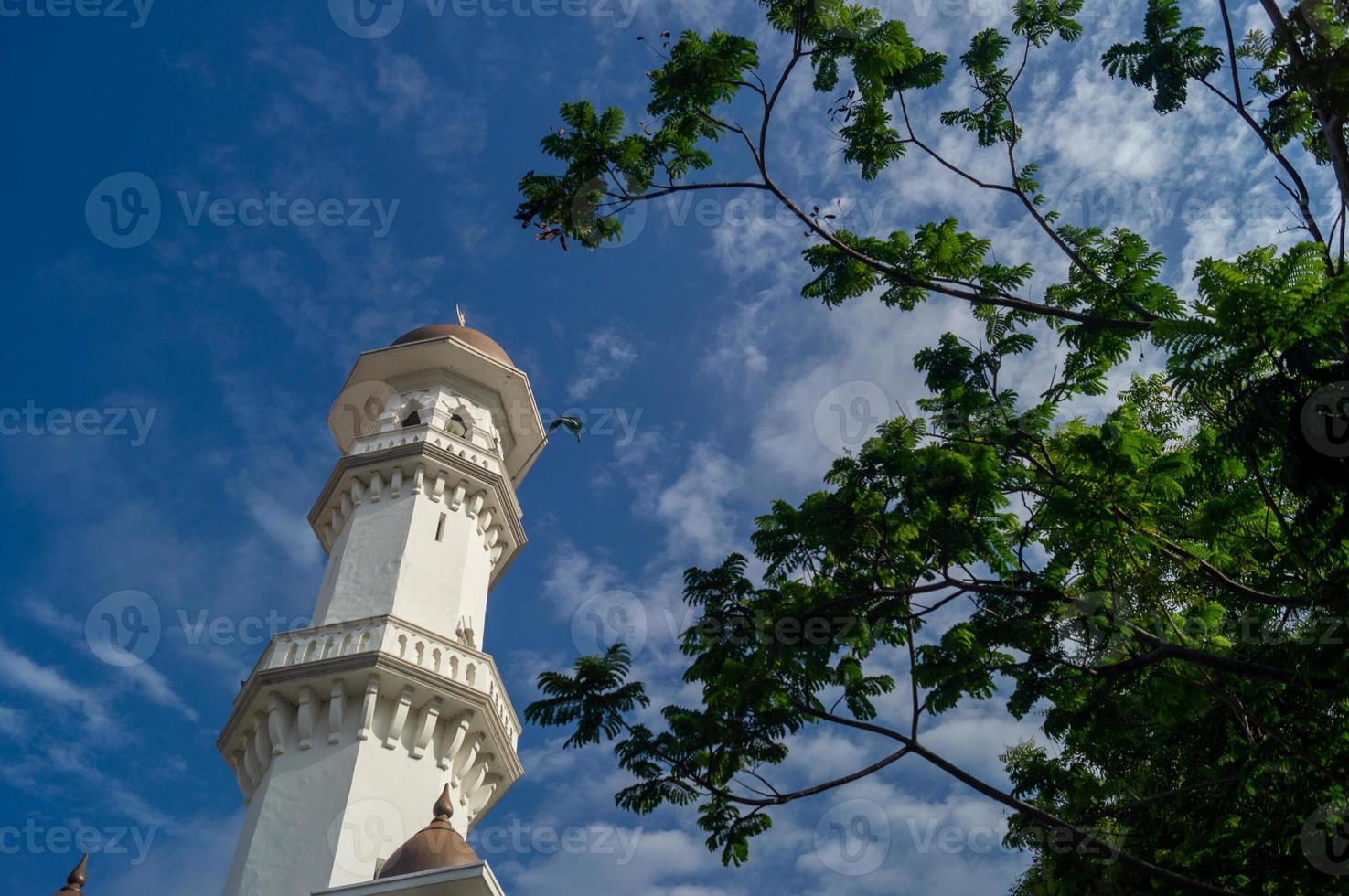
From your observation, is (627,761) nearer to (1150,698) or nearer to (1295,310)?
(1150,698)

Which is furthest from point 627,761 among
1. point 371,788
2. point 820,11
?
point 371,788

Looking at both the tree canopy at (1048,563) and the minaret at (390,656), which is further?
the minaret at (390,656)

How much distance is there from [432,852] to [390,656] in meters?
5.56

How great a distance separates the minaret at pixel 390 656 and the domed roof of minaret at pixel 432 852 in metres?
0.68

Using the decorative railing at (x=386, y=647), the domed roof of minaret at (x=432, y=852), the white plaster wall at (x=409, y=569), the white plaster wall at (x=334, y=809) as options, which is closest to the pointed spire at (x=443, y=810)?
the domed roof of minaret at (x=432, y=852)

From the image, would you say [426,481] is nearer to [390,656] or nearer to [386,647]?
[386,647]

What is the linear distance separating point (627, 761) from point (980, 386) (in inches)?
187

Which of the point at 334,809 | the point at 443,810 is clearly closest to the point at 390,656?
the point at 334,809

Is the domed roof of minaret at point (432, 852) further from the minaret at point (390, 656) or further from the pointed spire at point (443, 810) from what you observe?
the minaret at point (390, 656)

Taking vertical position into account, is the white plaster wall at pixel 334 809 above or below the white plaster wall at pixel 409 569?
below

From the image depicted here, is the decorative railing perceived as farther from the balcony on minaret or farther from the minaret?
the balcony on minaret

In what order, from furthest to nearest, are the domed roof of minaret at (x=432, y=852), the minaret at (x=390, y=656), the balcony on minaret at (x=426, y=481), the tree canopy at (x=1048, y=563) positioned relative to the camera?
the balcony on minaret at (x=426, y=481)
the minaret at (x=390, y=656)
the domed roof of minaret at (x=432, y=852)
the tree canopy at (x=1048, y=563)

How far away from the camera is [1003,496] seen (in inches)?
405

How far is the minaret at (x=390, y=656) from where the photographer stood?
794 inches
